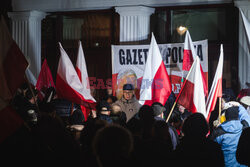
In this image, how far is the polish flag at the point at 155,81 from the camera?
7000mm

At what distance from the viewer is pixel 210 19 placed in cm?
1031

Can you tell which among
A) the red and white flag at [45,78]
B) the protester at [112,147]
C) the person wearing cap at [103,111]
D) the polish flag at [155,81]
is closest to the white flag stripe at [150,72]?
the polish flag at [155,81]

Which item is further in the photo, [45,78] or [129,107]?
[45,78]

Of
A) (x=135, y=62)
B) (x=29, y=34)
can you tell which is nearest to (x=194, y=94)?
(x=135, y=62)

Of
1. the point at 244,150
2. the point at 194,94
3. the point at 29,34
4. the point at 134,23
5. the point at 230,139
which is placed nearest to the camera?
the point at 244,150

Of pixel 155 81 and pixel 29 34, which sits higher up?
pixel 29 34

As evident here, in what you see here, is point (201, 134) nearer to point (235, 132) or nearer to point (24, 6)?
point (235, 132)

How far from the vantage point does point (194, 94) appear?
6.39 meters

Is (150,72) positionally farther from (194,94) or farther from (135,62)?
(135,62)

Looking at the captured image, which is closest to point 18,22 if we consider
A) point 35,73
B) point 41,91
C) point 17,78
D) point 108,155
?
point 35,73

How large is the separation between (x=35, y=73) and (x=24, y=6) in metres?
2.08

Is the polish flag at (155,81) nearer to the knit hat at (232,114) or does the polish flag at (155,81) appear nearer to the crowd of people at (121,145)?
the knit hat at (232,114)

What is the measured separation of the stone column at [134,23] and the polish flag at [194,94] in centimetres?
398

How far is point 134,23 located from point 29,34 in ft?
10.6
